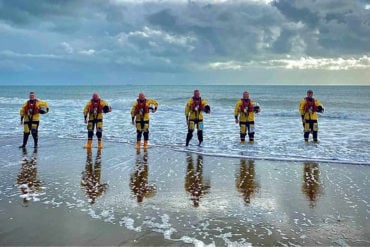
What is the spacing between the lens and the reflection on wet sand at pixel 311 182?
21.5ft

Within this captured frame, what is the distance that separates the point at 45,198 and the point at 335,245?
179 inches

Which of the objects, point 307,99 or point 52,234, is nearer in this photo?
point 52,234

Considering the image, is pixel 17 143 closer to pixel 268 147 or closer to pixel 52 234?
pixel 268 147

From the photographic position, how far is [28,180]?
7.69 meters

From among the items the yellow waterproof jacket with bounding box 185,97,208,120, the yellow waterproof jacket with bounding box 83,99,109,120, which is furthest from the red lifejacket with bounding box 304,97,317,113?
the yellow waterproof jacket with bounding box 83,99,109,120

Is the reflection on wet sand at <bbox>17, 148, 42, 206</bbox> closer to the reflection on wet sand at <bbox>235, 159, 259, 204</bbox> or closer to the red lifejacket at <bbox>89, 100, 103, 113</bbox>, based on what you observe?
the red lifejacket at <bbox>89, 100, 103, 113</bbox>

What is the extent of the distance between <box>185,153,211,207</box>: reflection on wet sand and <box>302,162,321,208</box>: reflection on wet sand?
70.4 inches

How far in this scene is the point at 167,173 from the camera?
8.49 meters

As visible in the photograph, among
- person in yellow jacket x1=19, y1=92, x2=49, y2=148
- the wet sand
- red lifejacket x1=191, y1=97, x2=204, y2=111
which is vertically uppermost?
red lifejacket x1=191, y1=97, x2=204, y2=111

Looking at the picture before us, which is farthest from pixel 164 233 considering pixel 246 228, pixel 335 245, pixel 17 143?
pixel 17 143

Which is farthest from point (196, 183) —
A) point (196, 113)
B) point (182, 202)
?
point (196, 113)

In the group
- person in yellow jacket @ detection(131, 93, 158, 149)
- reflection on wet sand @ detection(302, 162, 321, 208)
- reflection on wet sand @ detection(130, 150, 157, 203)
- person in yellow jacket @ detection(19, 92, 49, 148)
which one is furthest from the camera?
person in yellow jacket @ detection(131, 93, 158, 149)

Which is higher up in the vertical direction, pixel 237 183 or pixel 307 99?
pixel 307 99

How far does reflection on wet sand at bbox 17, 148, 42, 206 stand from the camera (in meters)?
6.64
